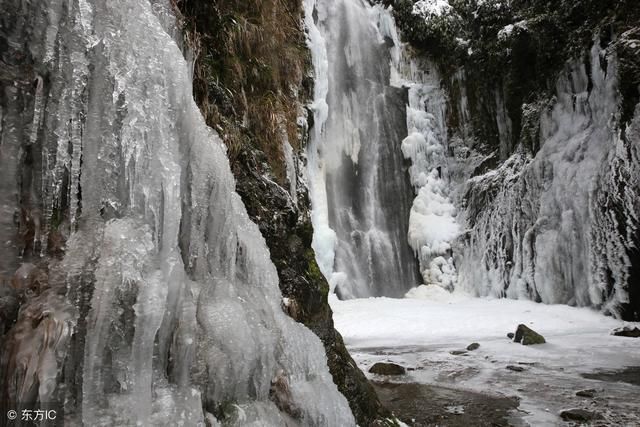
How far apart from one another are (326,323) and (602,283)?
948cm

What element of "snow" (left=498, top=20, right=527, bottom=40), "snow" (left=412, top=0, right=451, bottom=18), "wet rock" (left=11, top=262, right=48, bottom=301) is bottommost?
"wet rock" (left=11, top=262, right=48, bottom=301)

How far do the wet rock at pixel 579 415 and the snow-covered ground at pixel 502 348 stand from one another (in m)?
0.10

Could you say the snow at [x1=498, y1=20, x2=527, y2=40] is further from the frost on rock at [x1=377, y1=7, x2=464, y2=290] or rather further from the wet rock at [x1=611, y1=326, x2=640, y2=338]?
the wet rock at [x1=611, y1=326, x2=640, y2=338]

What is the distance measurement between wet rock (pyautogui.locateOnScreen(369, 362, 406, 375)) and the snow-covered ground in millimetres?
189

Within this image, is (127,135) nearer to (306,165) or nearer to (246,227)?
(246,227)

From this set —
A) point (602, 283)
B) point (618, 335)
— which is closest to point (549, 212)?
point (602, 283)

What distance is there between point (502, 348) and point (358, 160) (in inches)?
454

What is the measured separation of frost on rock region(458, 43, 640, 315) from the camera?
1113cm

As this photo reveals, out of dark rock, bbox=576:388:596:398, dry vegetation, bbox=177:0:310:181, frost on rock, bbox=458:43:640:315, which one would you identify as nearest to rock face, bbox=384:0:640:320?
frost on rock, bbox=458:43:640:315

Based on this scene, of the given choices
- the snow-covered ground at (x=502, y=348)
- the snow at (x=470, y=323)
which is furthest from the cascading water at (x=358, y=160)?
the snow at (x=470, y=323)

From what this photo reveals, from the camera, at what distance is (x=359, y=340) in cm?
1071

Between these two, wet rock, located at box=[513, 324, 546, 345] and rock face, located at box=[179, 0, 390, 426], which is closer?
rock face, located at box=[179, 0, 390, 426]

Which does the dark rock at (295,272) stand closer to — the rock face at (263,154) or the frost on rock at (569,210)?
the rock face at (263,154)

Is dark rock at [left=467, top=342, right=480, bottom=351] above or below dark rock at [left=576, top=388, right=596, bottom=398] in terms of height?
above
